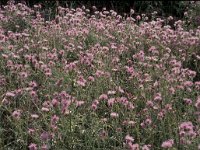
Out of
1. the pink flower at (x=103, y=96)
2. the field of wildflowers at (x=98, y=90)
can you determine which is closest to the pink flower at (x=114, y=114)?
the field of wildflowers at (x=98, y=90)

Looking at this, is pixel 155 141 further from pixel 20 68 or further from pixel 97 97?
pixel 20 68

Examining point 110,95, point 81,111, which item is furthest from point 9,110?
point 110,95

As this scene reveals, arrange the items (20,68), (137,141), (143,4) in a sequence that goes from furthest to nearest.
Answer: (143,4)
(20,68)
(137,141)

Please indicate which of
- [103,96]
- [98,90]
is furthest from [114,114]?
[98,90]

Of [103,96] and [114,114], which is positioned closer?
[114,114]

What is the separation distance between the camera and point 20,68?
465 cm

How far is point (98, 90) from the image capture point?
4.41 meters

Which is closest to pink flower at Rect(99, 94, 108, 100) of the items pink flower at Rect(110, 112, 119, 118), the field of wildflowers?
the field of wildflowers

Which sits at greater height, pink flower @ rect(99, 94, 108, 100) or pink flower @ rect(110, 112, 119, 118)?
pink flower @ rect(99, 94, 108, 100)

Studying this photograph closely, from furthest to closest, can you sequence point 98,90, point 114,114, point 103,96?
point 98,90, point 103,96, point 114,114

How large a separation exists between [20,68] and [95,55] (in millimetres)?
798

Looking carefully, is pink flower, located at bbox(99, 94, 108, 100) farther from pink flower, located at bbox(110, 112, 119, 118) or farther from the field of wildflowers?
pink flower, located at bbox(110, 112, 119, 118)

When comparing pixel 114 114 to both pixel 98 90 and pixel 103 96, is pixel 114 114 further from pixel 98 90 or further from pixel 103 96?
pixel 98 90

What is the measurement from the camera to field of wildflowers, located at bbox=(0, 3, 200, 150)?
3803 mm
